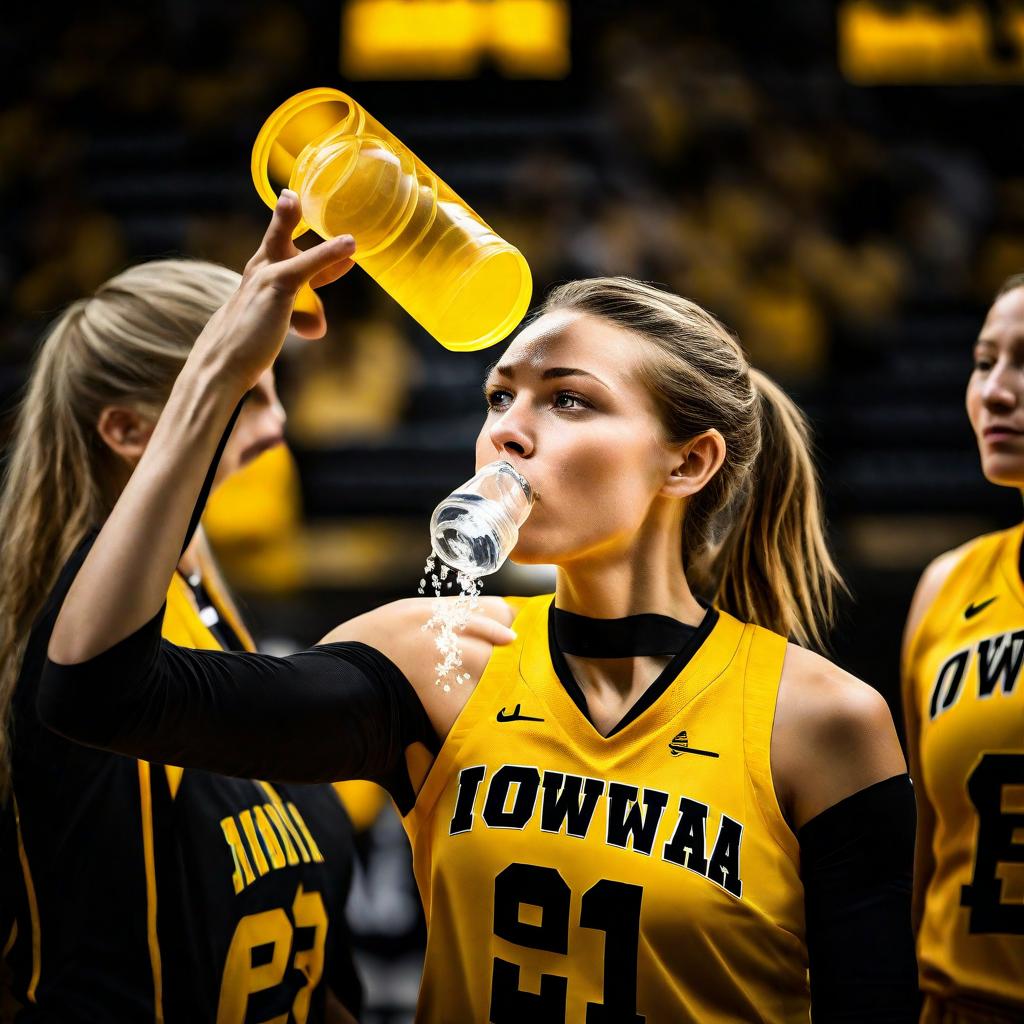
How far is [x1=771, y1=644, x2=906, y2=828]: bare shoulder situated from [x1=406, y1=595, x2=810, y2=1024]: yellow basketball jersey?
23mm

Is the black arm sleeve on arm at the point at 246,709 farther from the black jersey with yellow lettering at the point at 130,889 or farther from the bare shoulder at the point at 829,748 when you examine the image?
the bare shoulder at the point at 829,748

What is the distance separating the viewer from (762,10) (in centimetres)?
785

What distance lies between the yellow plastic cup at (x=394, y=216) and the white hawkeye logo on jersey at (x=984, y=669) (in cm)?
99

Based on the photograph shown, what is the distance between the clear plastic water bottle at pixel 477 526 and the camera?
1.27 metres

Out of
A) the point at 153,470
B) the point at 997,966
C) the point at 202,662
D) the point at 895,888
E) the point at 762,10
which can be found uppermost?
the point at 762,10

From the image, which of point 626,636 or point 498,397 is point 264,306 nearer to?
point 498,397

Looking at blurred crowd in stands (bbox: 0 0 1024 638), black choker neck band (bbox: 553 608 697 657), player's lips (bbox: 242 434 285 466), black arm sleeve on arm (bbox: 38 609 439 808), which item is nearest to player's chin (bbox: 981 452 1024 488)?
black choker neck band (bbox: 553 608 697 657)

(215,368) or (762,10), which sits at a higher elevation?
(762,10)

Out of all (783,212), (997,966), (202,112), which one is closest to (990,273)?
(783,212)

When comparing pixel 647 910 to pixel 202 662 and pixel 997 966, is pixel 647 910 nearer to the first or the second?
pixel 202 662

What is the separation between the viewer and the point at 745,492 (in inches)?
66.9

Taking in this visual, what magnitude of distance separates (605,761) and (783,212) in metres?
6.54

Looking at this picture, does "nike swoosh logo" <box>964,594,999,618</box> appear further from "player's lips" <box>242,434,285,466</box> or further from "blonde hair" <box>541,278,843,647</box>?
A: "player's lips" <box>242,434,285,466</box>

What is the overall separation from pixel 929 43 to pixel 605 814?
24.6 ft
